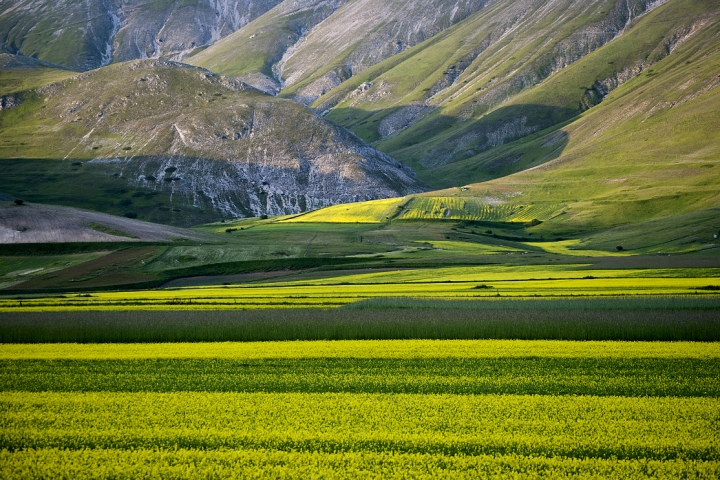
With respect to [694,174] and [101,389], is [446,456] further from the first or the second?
[694,174]

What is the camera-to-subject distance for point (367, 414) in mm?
16422

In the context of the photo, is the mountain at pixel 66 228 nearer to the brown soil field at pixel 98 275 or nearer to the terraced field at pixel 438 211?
the brown soil field at pixel 98 275

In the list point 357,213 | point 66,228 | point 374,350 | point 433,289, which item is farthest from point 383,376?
point 357,213

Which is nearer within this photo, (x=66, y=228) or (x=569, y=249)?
(x=66, y=228)

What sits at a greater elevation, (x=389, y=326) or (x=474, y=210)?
(x=474, y=210)

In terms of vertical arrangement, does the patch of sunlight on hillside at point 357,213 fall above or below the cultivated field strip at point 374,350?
above

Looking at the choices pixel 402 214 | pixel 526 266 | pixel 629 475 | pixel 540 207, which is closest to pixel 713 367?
pixel 629 475

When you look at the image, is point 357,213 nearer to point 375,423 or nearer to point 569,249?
point 569,249

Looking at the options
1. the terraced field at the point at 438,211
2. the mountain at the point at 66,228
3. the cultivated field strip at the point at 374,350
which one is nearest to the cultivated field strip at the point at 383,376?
the cultivated field strip at the point at 374,350

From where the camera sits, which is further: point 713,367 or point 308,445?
point 713,367

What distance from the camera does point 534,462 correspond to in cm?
1309

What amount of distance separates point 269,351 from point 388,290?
31.3m

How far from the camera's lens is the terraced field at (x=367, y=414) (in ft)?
43.0

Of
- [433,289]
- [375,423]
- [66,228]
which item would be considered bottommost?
[433,289]
